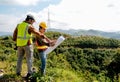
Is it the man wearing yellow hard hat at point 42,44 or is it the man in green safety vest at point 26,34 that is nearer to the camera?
the man in green safety vest at point 26,34

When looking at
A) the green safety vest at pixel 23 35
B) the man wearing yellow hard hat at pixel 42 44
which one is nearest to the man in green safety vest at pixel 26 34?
the green safety vest at pixel 23 35

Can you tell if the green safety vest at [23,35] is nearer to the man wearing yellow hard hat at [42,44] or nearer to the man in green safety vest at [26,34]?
the man in green safety vest at [26,34]

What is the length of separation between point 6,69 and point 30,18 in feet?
10.9

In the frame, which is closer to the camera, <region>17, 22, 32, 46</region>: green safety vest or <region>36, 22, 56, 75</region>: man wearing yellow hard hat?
<region>17, 22, 32, 46</region>: green safety vest

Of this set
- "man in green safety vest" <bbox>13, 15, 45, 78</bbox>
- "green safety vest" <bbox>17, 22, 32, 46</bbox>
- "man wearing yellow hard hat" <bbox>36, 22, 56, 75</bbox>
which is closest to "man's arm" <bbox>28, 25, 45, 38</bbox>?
"man in green safety vest" <bbox>13, 15, 45, 78</bbox>

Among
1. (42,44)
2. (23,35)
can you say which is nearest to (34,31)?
(23,35)

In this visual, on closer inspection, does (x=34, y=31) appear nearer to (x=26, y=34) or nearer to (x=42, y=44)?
(x=26, y=34)

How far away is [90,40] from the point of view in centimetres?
14475

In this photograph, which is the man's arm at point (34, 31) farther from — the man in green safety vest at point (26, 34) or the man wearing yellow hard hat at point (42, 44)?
the man wearing yellow hard hat at point (42, 44)

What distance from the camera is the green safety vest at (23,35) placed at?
7.99 m

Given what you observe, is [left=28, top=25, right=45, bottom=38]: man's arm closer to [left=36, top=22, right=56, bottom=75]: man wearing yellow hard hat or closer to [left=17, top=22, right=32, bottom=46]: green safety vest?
[left=17, top=22, right=32, bottom=46]: green safety vest

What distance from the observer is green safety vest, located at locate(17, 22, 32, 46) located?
7992 mm

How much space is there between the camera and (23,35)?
318 inches

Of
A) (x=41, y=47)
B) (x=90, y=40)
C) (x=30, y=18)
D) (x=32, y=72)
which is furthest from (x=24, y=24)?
(x=90, y=40)
